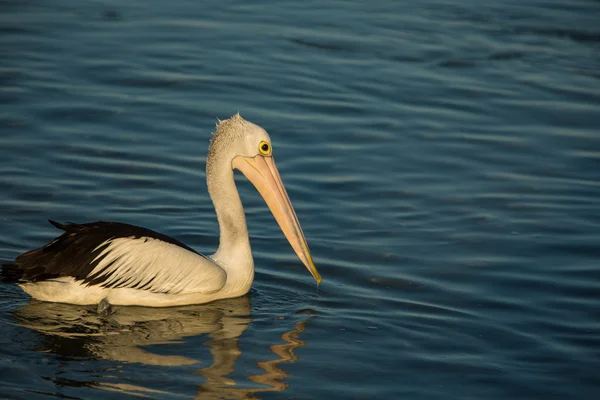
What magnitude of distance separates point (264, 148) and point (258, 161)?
0.32ft

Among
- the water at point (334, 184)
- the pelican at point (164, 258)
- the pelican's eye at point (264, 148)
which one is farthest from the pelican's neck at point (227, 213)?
the water at point (334, 184)

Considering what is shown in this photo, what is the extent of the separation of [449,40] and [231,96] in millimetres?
3534

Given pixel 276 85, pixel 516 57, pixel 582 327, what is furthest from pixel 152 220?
pixel 516 57

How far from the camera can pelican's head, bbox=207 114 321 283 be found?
267 inches

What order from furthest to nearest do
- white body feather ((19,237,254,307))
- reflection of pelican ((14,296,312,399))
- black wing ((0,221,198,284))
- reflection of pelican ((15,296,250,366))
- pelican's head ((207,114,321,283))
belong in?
pelican's head ((207,114,321,283)), white body feather ((19,237,254,307)), black wing ((0,221,198,284)), reflection of pelican ((15,296,250,366)), reflection of pelican ((14,296,312,399))

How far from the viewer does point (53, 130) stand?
31.5 feet

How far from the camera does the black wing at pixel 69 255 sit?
242 inches

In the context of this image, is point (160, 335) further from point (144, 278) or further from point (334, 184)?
point (334, 184)

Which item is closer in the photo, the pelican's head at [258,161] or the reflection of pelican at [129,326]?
the reflection of pelican at [129,326]

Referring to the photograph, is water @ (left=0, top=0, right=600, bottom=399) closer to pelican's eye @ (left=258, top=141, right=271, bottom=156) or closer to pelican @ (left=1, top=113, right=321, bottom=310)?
pelican @ (left=1, top=113, right=321, bottom=310)

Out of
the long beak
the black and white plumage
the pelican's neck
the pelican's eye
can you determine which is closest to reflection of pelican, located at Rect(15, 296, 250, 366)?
the black and white plumage

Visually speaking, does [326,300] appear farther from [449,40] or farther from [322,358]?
[449,40]

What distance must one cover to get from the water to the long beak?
326 mm

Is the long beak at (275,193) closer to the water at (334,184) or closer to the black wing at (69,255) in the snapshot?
the water at (334,184)
